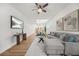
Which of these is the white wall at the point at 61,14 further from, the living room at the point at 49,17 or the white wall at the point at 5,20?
the white wall at the point at 5,20

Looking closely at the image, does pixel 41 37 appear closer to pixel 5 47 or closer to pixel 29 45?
pixel 29 45

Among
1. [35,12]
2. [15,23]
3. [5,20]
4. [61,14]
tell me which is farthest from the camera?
[15,23]

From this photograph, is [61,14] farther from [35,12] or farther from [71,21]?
[35,12]

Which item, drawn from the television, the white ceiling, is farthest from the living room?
the television

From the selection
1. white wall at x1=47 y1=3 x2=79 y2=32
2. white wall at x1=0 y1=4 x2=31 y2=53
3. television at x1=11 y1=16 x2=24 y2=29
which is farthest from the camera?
television at x1=11 y1=16 x2=24 y2=29

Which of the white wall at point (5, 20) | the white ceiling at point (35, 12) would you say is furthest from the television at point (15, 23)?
the white ceiling at point (35, 12)

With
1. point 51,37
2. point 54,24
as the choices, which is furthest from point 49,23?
point 51,37

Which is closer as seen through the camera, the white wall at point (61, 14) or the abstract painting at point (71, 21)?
the white wall at point (61, 14)

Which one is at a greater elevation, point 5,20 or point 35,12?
point 35,12

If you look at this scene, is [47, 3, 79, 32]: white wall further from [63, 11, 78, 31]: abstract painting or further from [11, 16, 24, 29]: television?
[11, 16, 24, 29]: television

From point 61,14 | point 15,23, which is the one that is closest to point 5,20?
point 15,23

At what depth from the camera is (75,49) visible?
211 cm

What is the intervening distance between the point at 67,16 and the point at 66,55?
30.0 inches

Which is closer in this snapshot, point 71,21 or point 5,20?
point 71,21
